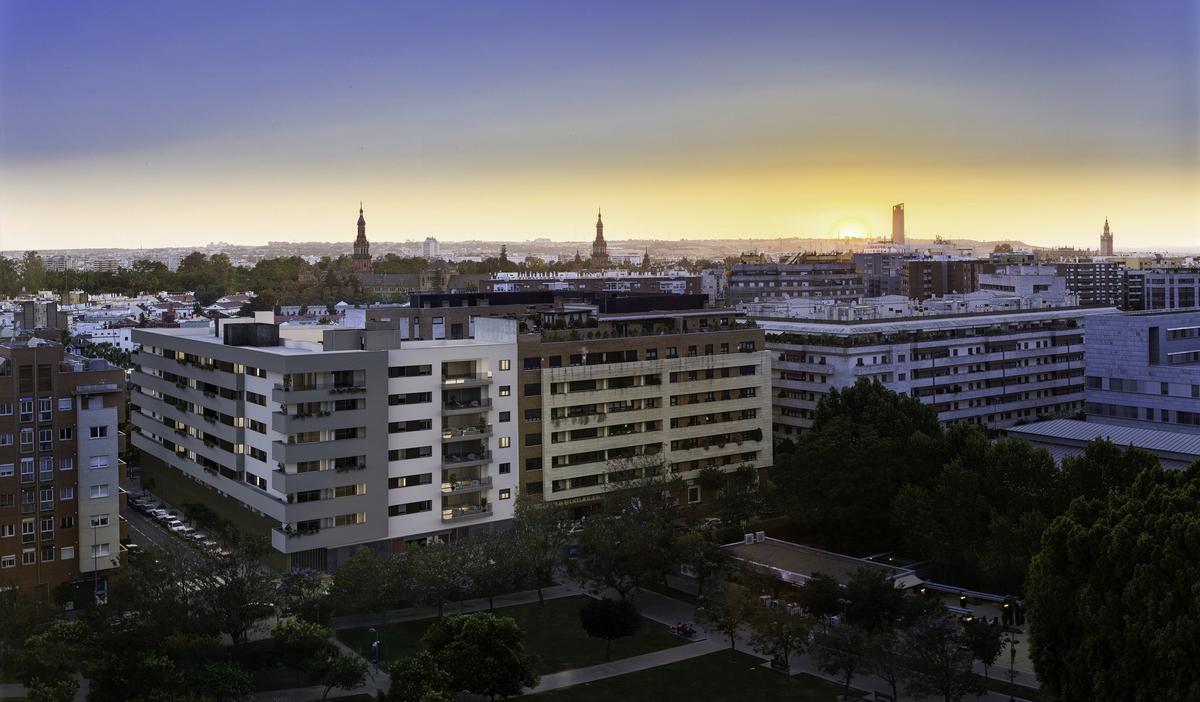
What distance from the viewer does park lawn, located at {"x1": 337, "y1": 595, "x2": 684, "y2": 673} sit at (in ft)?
57.8

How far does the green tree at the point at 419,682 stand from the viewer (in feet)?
43.8

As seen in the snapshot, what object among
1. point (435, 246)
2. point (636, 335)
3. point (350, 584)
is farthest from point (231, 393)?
point (435, 246)

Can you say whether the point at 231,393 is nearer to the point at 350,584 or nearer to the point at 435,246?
the point at 350,584

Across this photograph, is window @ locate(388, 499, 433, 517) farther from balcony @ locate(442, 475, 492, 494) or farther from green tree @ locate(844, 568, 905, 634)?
green tree @ locate(844, 568, 905, 634)

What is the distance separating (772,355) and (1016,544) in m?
13.8

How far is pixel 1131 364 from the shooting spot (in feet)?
92.0

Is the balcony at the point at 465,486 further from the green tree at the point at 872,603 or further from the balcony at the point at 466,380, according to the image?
the green tree at the point at 872,603

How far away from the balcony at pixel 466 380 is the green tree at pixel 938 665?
38.0 ft

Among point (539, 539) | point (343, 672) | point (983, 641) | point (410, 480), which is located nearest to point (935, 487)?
point (983, 641)

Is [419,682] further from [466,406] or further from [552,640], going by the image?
[466,406]

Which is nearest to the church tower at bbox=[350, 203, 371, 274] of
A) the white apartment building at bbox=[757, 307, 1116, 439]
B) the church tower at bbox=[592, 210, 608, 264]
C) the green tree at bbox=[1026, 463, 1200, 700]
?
the church tower at bbox=[592, 210, 608, 264]

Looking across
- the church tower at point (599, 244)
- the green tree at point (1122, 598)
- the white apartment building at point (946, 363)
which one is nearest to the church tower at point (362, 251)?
the church tower at point (599, 244)

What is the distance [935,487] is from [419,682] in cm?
1179

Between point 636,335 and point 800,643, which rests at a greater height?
point 636,335
